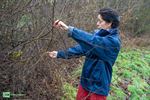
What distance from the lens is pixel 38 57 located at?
209 inches

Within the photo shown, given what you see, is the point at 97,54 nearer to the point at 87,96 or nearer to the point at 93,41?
the point at 93,41

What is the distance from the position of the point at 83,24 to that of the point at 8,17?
392 cm

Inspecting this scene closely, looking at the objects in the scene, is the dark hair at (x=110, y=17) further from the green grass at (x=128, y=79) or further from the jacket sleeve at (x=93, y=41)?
the green grass at (x=128, y=79)

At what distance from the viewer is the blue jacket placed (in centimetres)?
481

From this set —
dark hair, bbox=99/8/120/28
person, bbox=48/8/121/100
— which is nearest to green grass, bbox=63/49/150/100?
person, bbox=48/8/121/100

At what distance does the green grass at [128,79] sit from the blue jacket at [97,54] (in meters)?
1.58

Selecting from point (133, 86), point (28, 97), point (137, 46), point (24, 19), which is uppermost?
point (24, 19)

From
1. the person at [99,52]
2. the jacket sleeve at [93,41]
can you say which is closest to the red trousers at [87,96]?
the person at [99,52]

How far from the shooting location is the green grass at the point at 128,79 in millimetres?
8266

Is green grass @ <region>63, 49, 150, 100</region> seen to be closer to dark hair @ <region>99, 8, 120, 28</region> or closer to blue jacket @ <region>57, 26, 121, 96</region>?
blue jacket @ <region>57, 26, 121, 96</region>

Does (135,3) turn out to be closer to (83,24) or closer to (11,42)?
(83,24)

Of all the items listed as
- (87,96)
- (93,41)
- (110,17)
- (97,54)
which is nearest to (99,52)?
(97,54)

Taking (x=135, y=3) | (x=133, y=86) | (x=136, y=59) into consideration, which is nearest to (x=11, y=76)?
(x=133, y=86)

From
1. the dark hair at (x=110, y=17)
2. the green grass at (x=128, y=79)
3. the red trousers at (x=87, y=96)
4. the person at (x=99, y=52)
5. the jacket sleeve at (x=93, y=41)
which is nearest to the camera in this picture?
the jacket sleeve at (x=93, y=41)
